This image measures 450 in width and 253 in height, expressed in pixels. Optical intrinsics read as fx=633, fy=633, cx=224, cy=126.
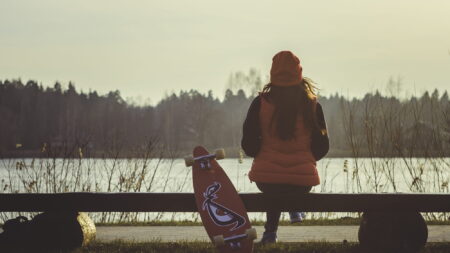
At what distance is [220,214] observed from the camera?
4871 mm

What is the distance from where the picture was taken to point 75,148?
371 inches

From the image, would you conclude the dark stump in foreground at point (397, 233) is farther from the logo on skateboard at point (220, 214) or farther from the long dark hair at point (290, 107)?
the logo on skateboard at point (220, 214)

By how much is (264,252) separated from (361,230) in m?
0.90

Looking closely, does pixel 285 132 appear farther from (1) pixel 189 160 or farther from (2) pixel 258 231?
(2) pixel 258 231

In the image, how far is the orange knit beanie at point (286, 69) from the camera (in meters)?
4.98

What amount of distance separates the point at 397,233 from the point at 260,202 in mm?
1259

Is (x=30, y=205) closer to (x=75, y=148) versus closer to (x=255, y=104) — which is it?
(x=255, y=104)

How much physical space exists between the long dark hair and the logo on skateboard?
699 mm

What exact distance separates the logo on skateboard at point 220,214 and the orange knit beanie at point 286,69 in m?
1.04

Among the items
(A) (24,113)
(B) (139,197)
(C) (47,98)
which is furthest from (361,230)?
(C) (47,98)

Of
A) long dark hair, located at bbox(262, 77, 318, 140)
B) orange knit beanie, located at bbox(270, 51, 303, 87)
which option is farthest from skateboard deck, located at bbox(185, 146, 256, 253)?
orange knit beanie, located at bbox(270, 51, 303, 87)

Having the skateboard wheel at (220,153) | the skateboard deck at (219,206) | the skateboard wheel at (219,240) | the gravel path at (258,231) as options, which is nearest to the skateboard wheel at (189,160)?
the skateboard deck at (219,206)

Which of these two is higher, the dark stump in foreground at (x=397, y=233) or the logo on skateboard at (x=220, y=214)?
the logo on skateboard at (x=220, y=214)

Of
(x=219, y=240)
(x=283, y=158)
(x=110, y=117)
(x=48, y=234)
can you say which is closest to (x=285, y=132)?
(x=283, y=158)
